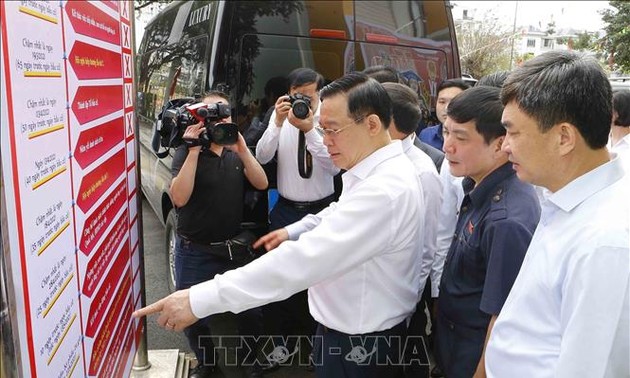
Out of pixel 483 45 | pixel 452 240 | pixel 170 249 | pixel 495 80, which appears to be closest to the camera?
pixel 452 240

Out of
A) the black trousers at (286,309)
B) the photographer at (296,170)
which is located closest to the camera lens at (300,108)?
the photographer at (296,170)

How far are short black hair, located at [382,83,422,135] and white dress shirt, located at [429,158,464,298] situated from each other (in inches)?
12.0

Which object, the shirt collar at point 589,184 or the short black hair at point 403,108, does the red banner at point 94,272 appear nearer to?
the shirt collar at point 589,184

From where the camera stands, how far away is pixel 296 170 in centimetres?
330

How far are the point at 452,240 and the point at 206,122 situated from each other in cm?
129

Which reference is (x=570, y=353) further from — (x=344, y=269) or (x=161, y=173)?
(x=161, y=173)


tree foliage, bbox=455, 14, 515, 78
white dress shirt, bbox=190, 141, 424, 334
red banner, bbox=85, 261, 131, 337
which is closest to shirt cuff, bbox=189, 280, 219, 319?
white dress shirt, bbox=190, 141, 424, 334

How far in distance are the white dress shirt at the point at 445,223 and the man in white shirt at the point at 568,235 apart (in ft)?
3.41

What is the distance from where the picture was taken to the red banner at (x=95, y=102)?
4.62ft

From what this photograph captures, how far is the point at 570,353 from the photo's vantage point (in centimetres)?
109

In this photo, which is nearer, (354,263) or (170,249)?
(354,263)

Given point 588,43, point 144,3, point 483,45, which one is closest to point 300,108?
point 144,3

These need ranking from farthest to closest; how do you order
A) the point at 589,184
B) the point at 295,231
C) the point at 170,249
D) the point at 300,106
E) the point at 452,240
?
the point at 170,249 < the point at 300,106 < the point at 295,231 < the point at 452,240 < the point at 589,184

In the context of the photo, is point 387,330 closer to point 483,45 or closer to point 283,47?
point 283,47
